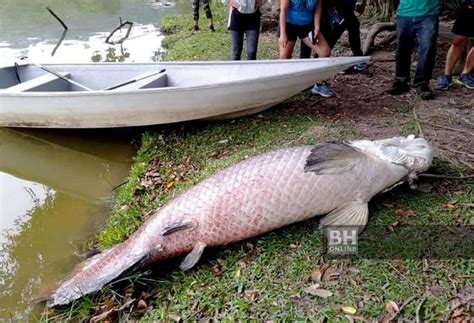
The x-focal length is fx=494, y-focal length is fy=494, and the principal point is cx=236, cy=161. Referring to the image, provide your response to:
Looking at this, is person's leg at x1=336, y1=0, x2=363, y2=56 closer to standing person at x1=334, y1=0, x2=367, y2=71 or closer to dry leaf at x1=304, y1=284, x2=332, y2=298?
standing person at x1=334, y1=0, x2=367, y2=71

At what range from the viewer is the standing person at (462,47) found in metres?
5.57

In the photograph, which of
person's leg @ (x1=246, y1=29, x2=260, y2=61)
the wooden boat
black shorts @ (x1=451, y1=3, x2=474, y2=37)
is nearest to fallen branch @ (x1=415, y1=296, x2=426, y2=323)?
the wooden boat

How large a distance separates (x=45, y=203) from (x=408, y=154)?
354 cm

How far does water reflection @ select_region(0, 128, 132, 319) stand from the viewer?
12.8 ft

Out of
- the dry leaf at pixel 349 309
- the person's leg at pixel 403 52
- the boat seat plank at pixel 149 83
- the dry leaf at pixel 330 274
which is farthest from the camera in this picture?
the boat seat plank at pixel 149 83

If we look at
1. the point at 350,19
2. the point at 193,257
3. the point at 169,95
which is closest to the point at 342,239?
the point at 193,257

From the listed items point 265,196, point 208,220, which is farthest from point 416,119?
point 208,220

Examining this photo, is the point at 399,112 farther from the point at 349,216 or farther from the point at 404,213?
the point at 349,216

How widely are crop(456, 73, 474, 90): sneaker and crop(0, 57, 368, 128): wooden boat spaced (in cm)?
157

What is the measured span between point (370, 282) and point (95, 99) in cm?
369

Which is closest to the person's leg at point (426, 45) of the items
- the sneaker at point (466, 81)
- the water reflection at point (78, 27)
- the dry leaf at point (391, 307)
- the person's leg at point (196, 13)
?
the sneaker at point (466, 81)

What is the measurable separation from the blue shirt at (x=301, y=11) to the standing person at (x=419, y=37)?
3.29 ft

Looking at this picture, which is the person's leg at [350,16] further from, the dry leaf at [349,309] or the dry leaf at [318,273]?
the dry leaf at [349,309]

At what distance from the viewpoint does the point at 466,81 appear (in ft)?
19.3
